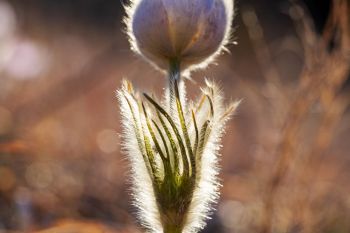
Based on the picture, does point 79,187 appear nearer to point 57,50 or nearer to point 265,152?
point 265,152

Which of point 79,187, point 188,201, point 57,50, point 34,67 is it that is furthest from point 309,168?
point 57,50

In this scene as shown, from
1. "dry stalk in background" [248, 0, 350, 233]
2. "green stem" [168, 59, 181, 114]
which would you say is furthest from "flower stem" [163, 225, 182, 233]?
"dry stalk in background" [248, 0, 350, 233]

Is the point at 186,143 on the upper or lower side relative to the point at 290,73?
lower

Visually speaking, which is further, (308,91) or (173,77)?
(308,91)

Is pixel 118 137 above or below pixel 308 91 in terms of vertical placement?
above

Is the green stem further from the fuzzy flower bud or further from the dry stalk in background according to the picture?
the dry stalk in background

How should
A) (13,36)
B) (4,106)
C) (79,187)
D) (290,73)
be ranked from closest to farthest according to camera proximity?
(79,187), (4,106), (13,36), (290,73)

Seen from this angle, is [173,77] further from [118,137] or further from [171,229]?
[118,137]

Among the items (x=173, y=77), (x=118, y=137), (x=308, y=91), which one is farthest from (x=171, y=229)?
(x=118, y=137)
